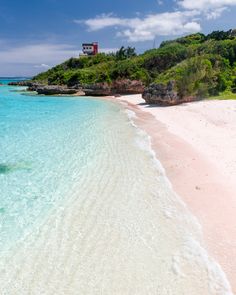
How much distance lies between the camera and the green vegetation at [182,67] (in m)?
33.4

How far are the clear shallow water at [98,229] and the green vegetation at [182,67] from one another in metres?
21.6

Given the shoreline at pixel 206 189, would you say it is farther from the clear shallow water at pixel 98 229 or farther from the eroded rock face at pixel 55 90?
the eroded rock face at pixel 55 90

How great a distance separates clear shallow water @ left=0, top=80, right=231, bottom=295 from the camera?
556cm

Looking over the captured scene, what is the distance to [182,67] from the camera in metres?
34.3

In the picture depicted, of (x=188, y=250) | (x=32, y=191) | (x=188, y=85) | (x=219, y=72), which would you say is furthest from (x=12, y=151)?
(x=219, y=72)

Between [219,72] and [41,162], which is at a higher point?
[219,72]

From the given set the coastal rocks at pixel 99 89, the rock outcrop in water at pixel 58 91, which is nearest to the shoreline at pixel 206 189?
the coastal rocks at pixel 99 89

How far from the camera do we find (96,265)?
6074 millimetres

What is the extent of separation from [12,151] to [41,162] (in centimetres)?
286

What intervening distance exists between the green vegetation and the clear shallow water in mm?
21579

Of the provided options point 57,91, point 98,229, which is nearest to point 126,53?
point 57,91

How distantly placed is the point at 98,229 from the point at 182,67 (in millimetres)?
30058

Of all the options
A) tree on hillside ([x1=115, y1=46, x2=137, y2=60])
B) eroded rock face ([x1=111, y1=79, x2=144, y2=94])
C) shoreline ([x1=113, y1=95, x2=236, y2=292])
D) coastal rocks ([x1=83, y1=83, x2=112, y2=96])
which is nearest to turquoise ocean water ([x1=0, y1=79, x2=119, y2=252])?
shoreline ([x1=113, y1=95, x2=236, y2=292])

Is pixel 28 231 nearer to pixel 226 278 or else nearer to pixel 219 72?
pixel 226 278
